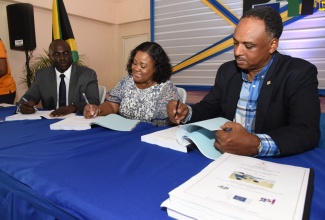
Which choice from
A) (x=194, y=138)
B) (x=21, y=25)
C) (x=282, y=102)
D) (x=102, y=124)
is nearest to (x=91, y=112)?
(x=102, y=124)

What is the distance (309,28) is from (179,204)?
346cm

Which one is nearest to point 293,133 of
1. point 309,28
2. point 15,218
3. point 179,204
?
point 179,204

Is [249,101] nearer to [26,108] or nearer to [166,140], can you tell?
[166,140]

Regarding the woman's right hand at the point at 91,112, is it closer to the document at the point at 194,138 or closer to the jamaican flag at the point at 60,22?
the document at the point at 194,138

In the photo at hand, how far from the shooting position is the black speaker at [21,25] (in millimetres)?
3461

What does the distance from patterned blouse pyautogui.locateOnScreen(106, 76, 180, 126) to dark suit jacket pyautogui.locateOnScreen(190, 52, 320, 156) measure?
0.32 m

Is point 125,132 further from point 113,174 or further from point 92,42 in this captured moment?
point 92,42

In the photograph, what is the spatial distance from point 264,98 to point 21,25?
366cm

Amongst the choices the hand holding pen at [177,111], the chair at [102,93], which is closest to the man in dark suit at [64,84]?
the chair at [102,93]

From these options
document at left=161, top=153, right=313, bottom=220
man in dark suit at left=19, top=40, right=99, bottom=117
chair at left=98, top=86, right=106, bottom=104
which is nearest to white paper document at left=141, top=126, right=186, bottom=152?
document at left=161, top=153, right=313, bottom=220

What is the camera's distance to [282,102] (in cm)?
117

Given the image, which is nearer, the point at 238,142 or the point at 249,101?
the point at 238,142

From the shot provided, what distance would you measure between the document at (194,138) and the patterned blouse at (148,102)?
64 cm

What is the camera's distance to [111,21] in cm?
536
